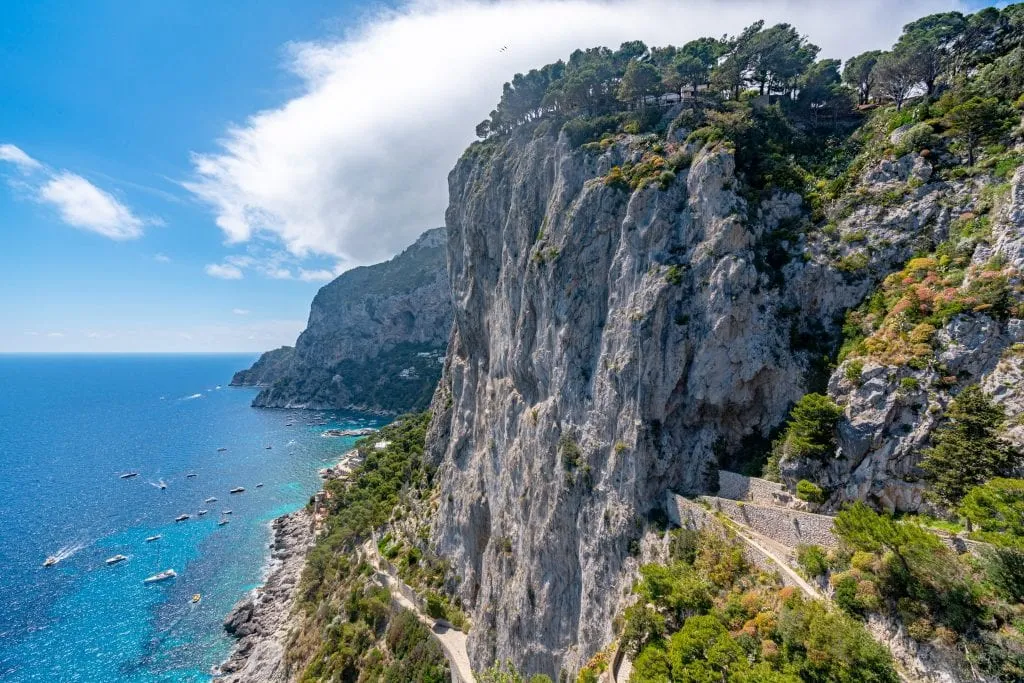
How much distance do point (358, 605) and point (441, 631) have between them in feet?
39.8

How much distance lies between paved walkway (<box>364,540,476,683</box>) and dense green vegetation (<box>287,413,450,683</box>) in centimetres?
91

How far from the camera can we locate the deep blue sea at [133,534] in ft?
176

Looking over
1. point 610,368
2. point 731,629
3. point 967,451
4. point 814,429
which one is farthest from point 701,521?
point 967,451

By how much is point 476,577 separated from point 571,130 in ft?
159

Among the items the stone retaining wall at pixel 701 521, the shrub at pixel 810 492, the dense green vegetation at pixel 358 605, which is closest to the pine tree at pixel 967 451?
the shrub at pixel 810 492

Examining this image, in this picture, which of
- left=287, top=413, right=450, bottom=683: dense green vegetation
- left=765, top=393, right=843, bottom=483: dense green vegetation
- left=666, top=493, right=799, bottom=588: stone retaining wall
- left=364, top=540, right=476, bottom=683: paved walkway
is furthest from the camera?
left=287, top=413, right=450, bottom=683: dense green vegetation

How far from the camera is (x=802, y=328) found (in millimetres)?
29906

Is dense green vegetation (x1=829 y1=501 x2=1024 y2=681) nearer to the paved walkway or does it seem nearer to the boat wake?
the paved walkway

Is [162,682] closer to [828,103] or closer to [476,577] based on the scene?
[476,577]

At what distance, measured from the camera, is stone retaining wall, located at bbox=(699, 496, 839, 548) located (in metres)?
20.7

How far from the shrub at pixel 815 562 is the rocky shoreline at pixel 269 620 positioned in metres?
55.3

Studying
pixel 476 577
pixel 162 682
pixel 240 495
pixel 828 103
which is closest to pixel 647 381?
pixel 476 577

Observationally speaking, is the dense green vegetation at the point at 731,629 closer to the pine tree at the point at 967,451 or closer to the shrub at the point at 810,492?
the shrub at the point at 810,492

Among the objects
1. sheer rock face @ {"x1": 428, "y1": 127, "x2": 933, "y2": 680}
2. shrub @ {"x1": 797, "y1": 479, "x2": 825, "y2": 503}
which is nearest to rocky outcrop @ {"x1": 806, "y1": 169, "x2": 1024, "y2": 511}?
shrub @ {"x1": 797, "y1": 479, "x2": 825, "y2": 503}
